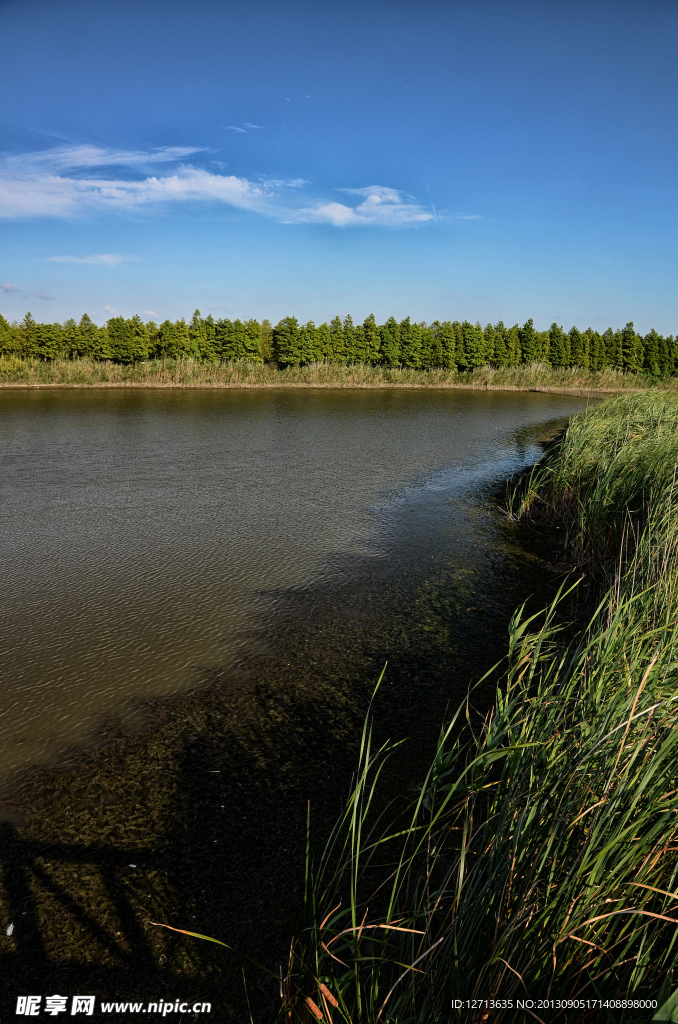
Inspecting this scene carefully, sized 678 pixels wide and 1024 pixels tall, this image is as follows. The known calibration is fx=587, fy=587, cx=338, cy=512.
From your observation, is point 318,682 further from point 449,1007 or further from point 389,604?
point 449,1007

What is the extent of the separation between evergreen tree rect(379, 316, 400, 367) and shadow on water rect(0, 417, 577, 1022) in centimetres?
2745

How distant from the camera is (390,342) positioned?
3009cm

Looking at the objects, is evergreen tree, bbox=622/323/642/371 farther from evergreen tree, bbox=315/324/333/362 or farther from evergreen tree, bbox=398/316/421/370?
evergreen tree, bbox=315/324/333/362

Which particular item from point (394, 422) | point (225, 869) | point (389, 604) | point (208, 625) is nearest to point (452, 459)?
point (394, 422)

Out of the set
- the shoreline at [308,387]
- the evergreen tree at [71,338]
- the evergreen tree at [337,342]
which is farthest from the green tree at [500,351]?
the evergreen tree at [71,338]

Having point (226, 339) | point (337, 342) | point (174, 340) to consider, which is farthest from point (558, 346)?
point (174, 340)

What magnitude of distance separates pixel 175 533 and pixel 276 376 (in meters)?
19.8

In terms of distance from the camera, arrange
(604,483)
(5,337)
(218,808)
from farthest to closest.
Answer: (5,337) < (604,483) < (218,808)

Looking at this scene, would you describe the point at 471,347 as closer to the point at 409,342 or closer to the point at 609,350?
the point at 409,342

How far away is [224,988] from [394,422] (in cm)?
1384

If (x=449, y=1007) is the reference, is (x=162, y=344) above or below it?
above

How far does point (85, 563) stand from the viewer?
504cm

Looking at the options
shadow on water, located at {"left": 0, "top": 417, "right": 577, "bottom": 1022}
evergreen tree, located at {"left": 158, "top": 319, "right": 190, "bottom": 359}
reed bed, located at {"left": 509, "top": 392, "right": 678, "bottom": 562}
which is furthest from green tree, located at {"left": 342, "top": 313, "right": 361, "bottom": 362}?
shadow on water, located at {"left": 0, "top": 417, "right": 577, "bottom": 1022}

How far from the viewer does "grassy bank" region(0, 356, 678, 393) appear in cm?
2167
